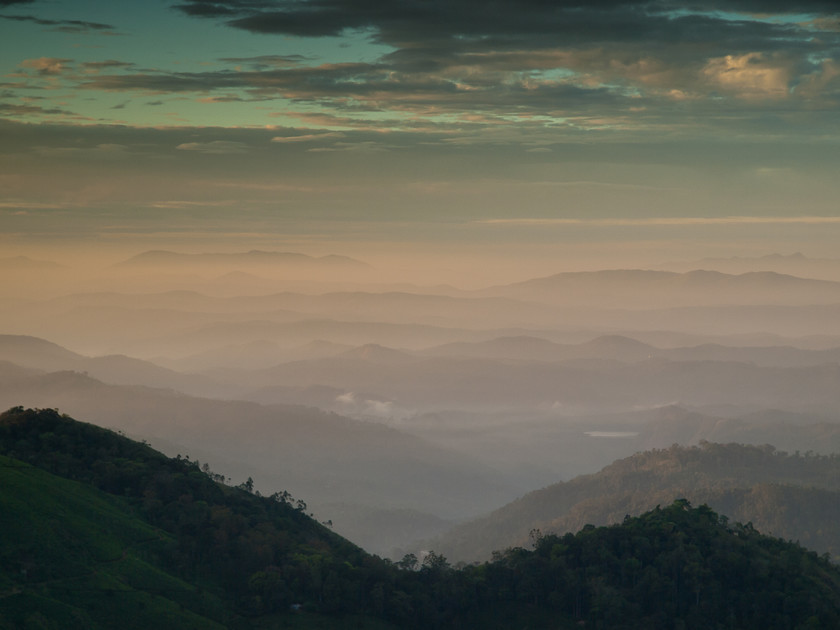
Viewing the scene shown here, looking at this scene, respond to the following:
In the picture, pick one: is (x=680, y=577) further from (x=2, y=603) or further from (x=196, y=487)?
(x=2, y=603)

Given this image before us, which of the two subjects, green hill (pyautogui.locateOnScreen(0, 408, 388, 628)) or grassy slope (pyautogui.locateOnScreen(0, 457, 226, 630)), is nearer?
grassy slope (pyautogui.locateOnScreen(0, 457, 226, 630))

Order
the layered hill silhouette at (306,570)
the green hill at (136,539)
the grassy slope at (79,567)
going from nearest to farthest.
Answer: the grassy slope at (79,567) → the green hill at (136,539) → the layered hill silhouette at (306,570)

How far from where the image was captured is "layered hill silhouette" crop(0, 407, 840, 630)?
323 feet

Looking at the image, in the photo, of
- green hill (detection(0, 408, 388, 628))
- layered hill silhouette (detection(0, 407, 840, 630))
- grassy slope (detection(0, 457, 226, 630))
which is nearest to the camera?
grassy slope (detection(0, 457, 226, 630))

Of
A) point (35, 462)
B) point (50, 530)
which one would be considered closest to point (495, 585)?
point (50, 530)

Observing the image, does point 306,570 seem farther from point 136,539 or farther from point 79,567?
point 79,567

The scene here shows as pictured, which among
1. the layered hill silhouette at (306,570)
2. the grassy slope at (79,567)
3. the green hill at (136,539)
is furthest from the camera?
the layered hill silhouette at (306,570)

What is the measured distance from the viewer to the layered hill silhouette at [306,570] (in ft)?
323

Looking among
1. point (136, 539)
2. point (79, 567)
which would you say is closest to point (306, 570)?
point (136, 539)

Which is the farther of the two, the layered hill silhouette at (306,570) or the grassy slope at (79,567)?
the layered hill silhouette at (306,570)

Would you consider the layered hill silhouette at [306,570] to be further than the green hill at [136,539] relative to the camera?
Yes

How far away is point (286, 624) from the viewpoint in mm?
104375

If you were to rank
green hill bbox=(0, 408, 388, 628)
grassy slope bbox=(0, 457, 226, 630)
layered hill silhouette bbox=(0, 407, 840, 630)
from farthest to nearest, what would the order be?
1. layered hill silhouette bbox=(0, 407, 840, 630)
2. green hill bbox=(0, 408, 388, 628)
3. grassy slope bbox=(0, 457, 226, 630)

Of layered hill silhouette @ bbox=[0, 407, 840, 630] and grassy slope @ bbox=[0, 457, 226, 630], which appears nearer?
grassy slope @ bbox=[0, 457, 226, 630]
